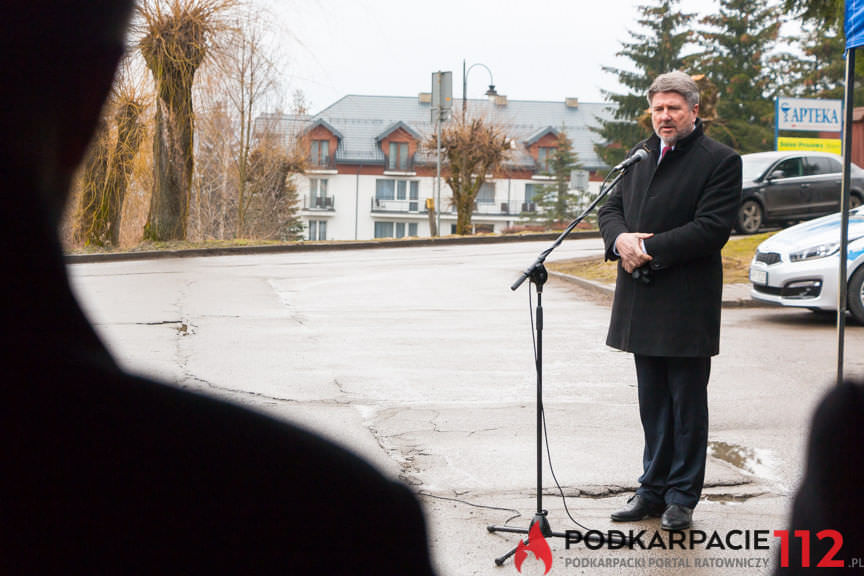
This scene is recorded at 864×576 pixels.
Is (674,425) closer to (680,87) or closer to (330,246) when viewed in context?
(680,87)

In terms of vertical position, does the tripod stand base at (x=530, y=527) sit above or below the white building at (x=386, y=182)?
below

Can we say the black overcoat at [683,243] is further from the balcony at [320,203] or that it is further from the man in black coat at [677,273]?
the balcony at [320,203]

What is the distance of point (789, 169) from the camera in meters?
19.4

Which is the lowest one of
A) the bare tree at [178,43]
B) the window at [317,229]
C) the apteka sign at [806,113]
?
the bare tree at [178,43]

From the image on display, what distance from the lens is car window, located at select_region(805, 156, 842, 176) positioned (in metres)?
19.5

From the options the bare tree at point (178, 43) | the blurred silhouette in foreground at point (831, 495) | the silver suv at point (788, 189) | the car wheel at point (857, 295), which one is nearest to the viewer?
the blurred silhouette in foreground at point (831, 495)

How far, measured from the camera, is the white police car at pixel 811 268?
33.1 ft

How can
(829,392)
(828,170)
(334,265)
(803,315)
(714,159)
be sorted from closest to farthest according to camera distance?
(829,392), (714,159), (803,315), (334,265), (828,170)

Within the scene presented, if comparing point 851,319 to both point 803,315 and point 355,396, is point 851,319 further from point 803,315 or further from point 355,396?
point 355,396

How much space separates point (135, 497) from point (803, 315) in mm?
11755

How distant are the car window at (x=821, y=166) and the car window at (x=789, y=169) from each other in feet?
0.55

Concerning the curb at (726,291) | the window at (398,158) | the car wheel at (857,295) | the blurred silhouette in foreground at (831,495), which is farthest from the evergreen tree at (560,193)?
the blurred silhouette in foreground at (831,495)

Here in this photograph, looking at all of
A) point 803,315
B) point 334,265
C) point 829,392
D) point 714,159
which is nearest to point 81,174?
point 829,392

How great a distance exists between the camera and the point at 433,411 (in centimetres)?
632
